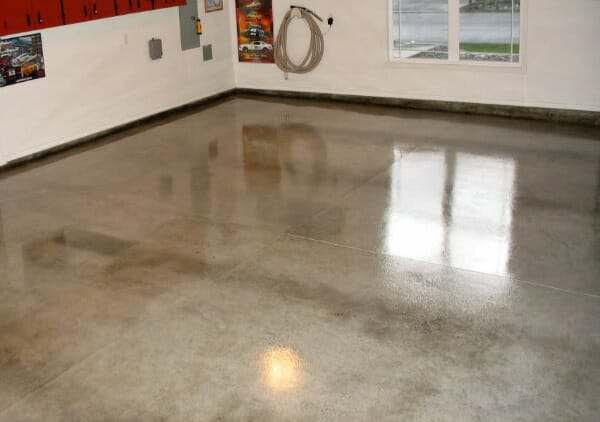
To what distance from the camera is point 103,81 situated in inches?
328

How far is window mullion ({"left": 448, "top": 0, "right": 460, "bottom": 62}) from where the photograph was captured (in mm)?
8555

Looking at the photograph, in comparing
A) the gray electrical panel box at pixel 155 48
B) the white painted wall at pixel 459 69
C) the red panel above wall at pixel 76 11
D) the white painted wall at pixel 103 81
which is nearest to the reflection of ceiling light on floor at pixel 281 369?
the white painted wall at pixel 103 81

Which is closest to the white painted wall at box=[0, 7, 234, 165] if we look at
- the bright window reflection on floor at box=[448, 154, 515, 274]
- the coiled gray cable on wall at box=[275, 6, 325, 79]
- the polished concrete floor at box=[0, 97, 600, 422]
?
the polished concrete floor at box=[0, 97, 600, 422]

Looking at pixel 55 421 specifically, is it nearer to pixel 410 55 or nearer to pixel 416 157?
pixel 416 157

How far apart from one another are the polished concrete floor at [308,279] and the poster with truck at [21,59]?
852mm

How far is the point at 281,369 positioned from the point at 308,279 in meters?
1.06

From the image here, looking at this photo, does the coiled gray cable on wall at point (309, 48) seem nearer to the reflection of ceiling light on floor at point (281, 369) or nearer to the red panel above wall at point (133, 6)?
the red panel above wall at point (133, 6)

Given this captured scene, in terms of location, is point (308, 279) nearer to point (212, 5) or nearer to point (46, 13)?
point (46, 13)

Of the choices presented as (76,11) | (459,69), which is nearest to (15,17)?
(76,11)

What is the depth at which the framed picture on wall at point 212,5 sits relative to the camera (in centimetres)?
962

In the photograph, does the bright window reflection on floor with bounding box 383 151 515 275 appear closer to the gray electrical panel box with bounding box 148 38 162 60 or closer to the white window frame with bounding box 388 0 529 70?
the white window frame with bounding box 388 0 529 70

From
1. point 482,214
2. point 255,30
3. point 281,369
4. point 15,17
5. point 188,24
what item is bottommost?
point 281,369

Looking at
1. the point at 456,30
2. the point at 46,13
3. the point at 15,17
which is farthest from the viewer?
the point at 456,30

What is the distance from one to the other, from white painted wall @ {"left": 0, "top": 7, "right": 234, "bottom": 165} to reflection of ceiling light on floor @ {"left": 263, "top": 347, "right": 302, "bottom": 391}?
14.5 feet
